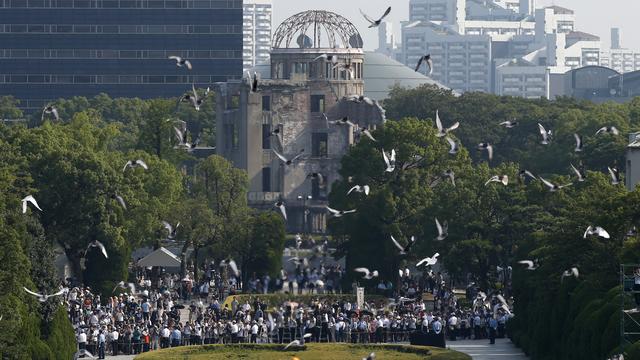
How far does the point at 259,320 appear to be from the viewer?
103000 millimetres

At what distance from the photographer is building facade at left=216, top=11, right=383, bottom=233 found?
171000 millimetres

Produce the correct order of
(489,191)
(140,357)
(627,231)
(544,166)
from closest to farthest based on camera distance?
(627,231) < (140,357) < (489,191) < (544,166)

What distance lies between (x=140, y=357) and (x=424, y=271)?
115 ft

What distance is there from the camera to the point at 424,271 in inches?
A: 4852

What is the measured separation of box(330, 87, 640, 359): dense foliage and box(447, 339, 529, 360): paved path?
28.3 inches

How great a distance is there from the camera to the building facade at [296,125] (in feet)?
561

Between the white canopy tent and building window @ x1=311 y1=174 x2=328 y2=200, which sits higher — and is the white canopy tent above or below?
below

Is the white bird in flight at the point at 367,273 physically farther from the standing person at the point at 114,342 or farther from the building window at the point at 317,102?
the building window at the point at 317,102

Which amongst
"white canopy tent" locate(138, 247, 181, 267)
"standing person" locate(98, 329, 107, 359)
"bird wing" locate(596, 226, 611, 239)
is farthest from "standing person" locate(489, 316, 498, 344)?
"white canopy tent" locate(138, 247, 181, 267)

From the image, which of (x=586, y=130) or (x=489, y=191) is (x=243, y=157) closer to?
(x=586, y=130)

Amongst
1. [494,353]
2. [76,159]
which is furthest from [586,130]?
[494,353]

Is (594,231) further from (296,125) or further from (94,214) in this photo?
(296,125)

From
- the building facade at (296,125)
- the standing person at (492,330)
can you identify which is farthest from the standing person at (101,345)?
the building facade at (296,125)

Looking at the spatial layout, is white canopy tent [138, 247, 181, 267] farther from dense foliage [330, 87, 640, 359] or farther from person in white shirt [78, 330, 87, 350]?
person in white shirt [78, 330, 87, 350]
